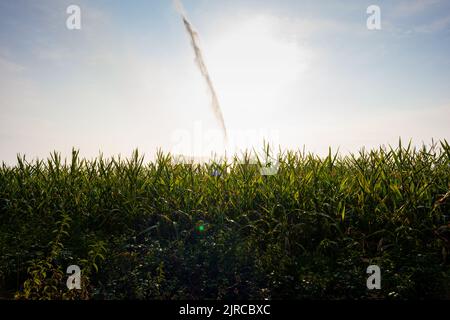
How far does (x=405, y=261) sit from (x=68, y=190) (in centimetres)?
486

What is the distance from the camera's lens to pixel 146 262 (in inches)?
197

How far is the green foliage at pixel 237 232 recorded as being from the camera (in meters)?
4.57

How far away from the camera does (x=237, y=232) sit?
214 inches

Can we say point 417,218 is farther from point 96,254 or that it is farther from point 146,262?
point 96,254

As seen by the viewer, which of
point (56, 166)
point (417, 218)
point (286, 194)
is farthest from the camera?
point (56, 166)

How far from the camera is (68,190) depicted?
21.7 feet

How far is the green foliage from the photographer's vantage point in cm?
457
